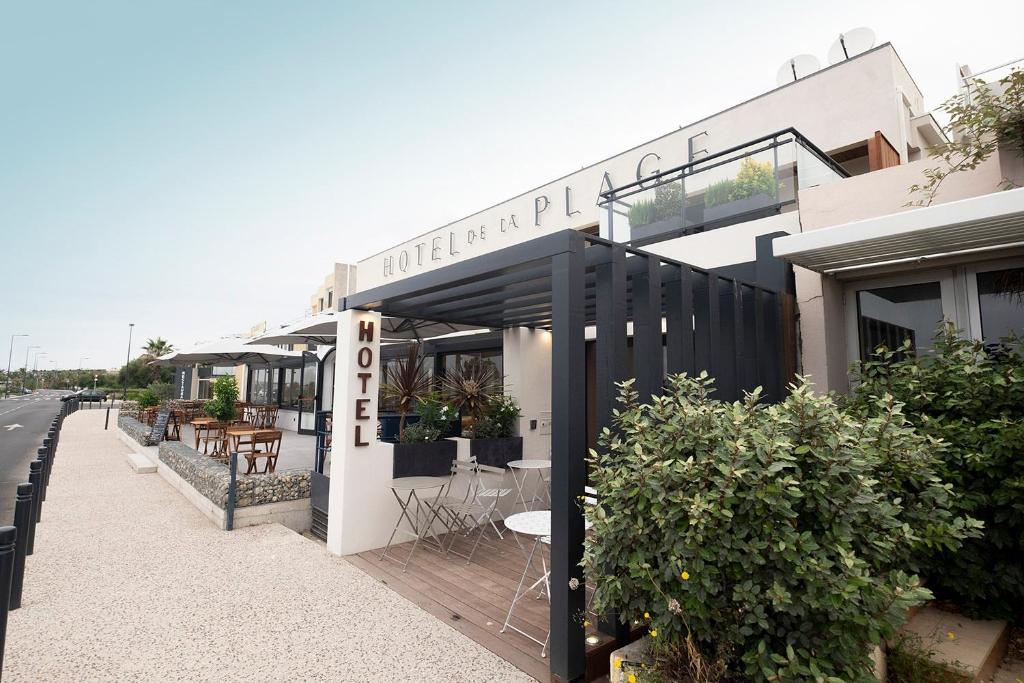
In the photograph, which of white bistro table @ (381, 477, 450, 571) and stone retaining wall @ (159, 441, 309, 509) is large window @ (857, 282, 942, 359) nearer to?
white bistro table @ (381, 477, 450, 571)

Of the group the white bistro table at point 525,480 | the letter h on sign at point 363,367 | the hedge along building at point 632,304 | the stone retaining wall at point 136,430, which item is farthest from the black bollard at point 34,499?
the stone retaining wall at point 136,430

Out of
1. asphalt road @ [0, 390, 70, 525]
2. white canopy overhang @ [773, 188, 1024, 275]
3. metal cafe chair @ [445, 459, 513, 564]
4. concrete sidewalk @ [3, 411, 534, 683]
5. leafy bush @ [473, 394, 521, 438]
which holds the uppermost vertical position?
white canopy overhang @ [773, 188, 1024, 275]

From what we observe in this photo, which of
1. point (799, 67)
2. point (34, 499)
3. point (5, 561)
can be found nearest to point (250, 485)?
point (34, 499)

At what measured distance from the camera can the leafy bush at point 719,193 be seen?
5.66 metres

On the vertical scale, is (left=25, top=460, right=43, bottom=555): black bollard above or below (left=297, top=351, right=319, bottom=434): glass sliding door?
below

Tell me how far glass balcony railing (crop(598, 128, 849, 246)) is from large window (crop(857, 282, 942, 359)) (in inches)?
49.9

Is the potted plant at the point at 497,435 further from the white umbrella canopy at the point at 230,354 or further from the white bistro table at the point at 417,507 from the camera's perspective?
the white umbrella canopy at the point at 230,354

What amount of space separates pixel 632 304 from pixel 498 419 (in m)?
3.35

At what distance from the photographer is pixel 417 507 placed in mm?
5488

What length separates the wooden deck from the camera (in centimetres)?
317

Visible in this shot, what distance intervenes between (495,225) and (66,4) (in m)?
10.1

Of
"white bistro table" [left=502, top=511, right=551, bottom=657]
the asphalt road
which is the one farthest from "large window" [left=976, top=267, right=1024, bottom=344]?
the asphalt road

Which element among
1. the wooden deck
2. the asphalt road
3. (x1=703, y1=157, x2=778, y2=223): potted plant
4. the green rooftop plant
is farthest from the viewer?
the asphalt road

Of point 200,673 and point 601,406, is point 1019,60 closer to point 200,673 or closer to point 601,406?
point 601,406
